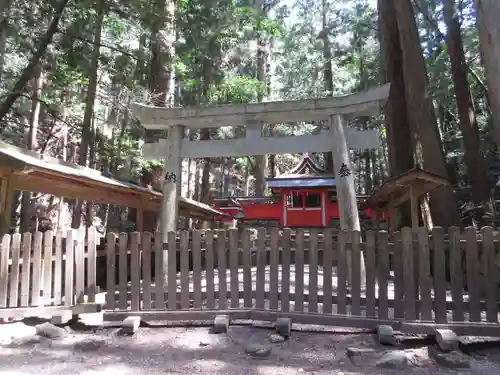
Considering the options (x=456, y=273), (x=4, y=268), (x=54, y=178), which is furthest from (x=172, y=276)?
(x=456, y=273)

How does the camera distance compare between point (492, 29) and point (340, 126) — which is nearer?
point (492, 29)

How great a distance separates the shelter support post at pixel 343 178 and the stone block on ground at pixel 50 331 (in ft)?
13.9

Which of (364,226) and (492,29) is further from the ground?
(492,29)

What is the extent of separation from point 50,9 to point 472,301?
977 centimetres

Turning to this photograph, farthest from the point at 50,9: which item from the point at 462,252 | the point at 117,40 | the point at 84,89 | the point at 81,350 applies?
the point at 462,252

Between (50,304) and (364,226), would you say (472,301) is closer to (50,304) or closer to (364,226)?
(50,304)

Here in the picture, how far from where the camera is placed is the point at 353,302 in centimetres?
448

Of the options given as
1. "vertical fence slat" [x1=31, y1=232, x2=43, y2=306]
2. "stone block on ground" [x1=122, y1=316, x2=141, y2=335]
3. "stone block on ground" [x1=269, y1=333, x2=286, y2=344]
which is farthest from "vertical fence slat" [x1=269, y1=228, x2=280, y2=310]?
"vertical fence slat" [x1=31, y1=232, x2=43, y2=306]

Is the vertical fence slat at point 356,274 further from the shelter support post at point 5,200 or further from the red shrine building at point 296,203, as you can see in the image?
the red shrine building at point 296,203

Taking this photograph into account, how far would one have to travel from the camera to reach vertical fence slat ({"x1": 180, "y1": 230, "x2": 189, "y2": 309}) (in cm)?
476

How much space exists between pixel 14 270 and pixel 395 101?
36.4ft

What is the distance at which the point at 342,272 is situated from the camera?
4.46m

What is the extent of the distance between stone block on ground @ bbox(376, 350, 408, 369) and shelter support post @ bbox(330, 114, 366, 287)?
2856 millimetres

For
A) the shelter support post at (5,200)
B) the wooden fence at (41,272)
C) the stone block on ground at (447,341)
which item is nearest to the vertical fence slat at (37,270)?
the wooden fence at (41,272)
